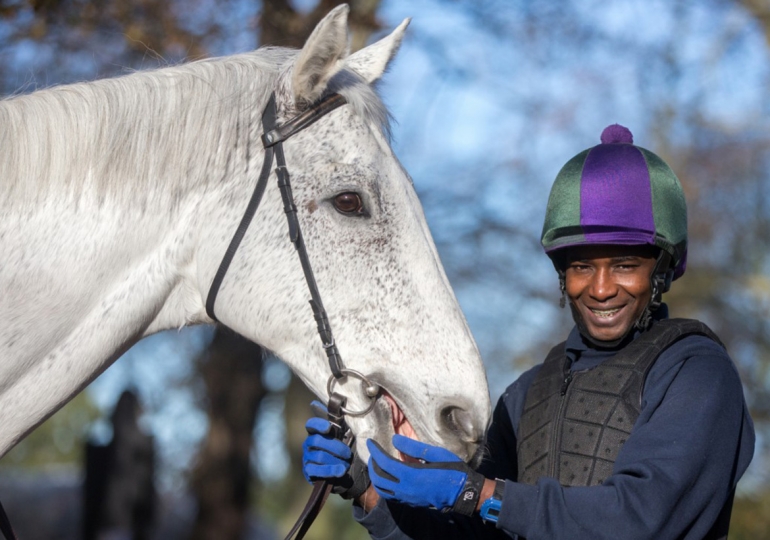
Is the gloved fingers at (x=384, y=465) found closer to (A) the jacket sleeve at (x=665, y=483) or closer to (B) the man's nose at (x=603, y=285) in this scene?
(A) the jacket sleeve at (x=665, y=483)

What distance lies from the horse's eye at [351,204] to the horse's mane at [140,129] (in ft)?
0.97

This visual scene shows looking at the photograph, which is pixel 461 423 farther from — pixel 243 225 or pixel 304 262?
pixel 243 225

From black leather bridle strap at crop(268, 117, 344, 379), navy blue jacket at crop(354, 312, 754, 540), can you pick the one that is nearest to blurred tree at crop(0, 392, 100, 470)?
black leather bridle strap at crop(268, 117, 344, 379)

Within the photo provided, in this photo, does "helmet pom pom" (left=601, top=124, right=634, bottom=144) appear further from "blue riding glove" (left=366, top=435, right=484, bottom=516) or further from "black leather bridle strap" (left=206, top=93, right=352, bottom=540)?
"blue riding glove" (left=366, top=435, right=484, bottom=516)

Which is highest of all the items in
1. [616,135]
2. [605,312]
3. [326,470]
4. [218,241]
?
[616,135]

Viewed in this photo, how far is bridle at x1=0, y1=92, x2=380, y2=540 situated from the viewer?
2420 millimetres

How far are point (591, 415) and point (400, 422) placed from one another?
22.6 inches

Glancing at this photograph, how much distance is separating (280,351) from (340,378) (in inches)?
10.1

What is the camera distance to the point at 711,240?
11.7m

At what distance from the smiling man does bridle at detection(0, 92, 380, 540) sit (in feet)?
0.26

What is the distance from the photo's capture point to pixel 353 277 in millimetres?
2457

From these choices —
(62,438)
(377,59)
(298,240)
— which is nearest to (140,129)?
(298,240)

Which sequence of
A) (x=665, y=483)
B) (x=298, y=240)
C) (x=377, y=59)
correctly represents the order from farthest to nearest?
1. (x=377, y=59)
2. (x=298, y=240)
3. (x=665, y=483)

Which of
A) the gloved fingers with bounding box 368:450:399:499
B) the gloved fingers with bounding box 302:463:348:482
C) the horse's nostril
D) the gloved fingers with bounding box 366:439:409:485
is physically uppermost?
the horse's nostril
